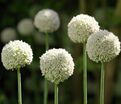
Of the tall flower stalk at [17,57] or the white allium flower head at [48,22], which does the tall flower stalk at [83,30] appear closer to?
the tall flower stalk at [17,57]

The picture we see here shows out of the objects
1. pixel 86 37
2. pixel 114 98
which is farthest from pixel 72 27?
pixel 114 98

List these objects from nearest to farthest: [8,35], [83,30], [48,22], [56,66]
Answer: [56,66] → [83,30] → [48,22] → [8,35]

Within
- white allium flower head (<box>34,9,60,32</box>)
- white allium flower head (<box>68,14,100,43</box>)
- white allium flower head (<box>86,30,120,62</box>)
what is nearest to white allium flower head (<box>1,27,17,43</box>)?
white allium flower head (<box>34,9,60,32</box>)

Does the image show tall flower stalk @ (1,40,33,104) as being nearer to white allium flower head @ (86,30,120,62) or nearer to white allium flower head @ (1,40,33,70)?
white allium flower head @ (1,40,33,70)

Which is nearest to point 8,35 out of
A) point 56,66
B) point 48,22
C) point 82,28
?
point 48,22

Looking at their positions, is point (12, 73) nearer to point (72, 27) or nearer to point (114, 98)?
point (114, 98)

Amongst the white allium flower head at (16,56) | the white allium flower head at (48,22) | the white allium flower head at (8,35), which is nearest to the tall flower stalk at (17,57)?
the white allium flower head at (16,56)

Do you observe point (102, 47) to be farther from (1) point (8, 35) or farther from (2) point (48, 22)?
(1) point (8, 35)
